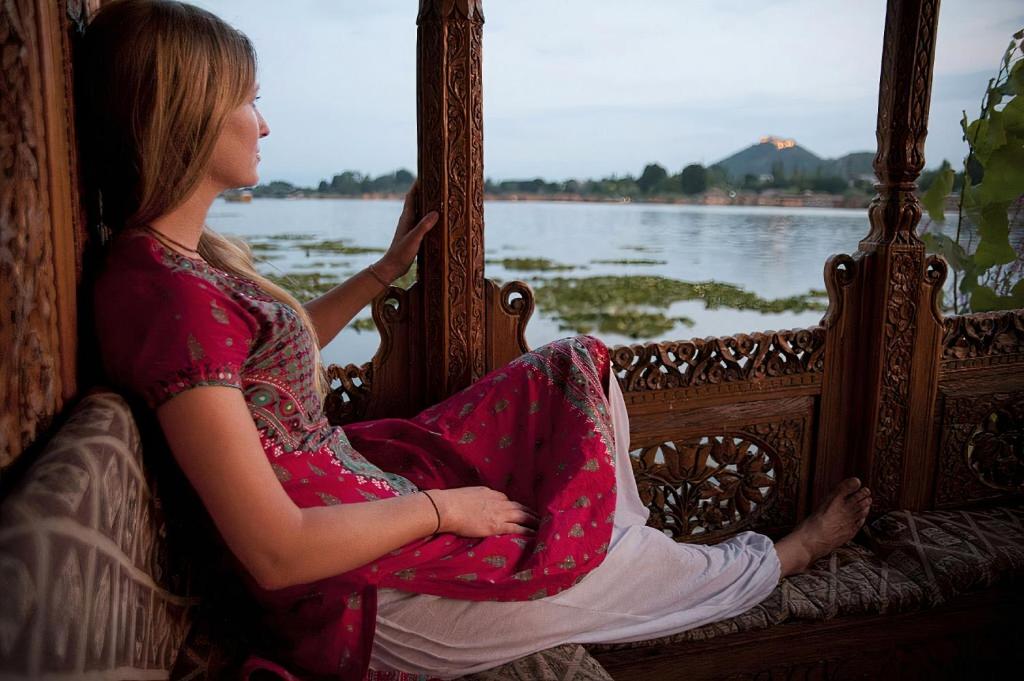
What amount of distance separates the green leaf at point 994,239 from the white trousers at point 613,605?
163cm

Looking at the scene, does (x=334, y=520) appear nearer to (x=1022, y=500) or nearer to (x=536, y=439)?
(x=536, y=439)

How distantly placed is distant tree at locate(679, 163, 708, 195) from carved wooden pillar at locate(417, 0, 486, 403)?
1.26 m

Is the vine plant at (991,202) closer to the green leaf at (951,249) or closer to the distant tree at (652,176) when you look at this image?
the green leaf at (951,249)

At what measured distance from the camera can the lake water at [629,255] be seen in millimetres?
2848

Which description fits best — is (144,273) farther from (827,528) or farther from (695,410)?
(827,528)

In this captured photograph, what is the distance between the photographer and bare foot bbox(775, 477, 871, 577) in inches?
82.7

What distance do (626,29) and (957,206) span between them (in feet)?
5.79

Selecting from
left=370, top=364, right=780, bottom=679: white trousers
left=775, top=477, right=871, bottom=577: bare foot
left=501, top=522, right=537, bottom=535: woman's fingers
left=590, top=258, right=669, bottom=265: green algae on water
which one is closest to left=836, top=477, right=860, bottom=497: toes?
left=775, top=477, right=871, bottom=577: bare foot

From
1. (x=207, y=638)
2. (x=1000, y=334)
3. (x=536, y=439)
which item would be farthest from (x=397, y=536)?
(x=1000, y=334)

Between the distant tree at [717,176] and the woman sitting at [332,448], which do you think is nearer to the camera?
the woman sitting at [332,448]

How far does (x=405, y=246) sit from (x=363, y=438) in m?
0.51

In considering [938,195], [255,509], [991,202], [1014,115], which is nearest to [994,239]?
[991,202]

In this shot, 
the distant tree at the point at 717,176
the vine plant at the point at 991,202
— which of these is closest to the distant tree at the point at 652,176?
the distant tree at the point at 717,176

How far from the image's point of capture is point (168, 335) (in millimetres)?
1099
